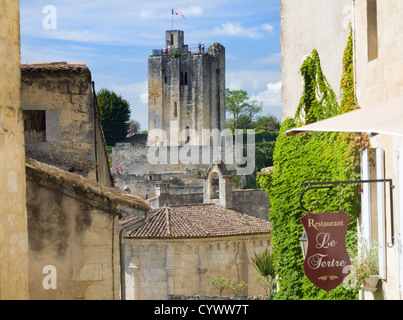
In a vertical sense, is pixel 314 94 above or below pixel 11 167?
above

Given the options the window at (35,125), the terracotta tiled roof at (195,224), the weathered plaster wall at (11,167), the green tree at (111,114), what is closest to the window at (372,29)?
the weathered plaster wall at (11,167)

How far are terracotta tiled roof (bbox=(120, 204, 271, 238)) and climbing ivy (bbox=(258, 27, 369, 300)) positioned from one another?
46.6 feet

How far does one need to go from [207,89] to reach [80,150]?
254 feet

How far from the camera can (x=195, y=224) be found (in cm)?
2944

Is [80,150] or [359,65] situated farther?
[80,150]

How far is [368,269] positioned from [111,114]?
3560 inches

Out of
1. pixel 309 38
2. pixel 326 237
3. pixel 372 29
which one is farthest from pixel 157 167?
pixel 326 237

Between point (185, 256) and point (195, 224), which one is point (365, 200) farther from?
point (195, 224)

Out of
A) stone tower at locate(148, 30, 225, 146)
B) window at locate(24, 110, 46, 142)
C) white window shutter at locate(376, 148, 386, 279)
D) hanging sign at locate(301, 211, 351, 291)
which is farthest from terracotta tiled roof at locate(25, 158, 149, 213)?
stone tower at locate(148, 30, 225, 146)

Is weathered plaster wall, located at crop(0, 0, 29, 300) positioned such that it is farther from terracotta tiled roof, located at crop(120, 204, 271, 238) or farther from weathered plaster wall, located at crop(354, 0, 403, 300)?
terracotta tiled roof, located at crop(120, 204, 271, 238)

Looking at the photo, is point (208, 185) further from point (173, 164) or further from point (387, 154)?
point (173, 164)

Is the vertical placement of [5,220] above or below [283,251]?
above

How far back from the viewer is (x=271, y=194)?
44.7 feet
